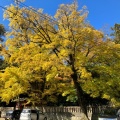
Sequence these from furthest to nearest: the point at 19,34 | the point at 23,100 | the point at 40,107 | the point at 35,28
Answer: the point at 23,100 → the point at 40,107 → the point at 19,34 → the point at 35,28

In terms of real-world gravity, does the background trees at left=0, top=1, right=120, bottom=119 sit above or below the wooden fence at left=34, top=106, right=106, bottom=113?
above

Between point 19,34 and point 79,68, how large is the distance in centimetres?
1045

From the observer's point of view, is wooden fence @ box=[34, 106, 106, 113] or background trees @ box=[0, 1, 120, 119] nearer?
background trees @ box=[0, 1, 120, 119]

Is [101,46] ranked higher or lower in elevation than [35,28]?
lower

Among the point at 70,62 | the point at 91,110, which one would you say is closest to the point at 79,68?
the point at 70,62

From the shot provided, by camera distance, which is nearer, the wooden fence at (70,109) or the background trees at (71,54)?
the background trees at (71,54)

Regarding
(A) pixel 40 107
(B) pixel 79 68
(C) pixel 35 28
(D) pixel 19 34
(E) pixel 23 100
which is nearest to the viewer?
(B) pixel 79 68

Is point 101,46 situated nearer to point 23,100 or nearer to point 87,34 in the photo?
point 87,34

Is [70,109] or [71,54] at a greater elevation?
[71,54]


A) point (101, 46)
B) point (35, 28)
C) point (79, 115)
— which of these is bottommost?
point (79, 115)

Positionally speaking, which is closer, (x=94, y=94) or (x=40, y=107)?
(x=94, y=94)

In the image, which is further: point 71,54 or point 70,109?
point 70,109

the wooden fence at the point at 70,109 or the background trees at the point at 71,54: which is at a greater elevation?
the background trees at the point at 71,54

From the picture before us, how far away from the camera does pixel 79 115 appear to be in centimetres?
2820
